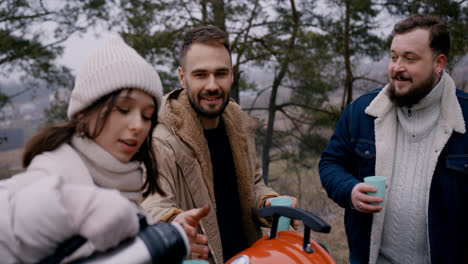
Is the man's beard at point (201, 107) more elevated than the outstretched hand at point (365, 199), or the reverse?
the man's beard at point (201, 107)

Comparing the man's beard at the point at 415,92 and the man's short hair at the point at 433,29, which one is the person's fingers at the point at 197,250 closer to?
the man's beard at the point at 415,92

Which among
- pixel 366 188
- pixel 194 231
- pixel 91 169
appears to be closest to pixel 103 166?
pixel 91 169

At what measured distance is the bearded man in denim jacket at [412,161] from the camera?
1.95 m

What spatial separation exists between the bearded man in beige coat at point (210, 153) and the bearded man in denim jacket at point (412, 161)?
609 mm

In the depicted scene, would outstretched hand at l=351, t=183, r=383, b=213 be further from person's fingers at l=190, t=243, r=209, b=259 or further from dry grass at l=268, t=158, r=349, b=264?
dry grass at l=268, t=158, r=349, b=264

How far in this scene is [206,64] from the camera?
1905 millimetres

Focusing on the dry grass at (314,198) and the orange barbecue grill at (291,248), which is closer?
the orange barbecue grill at (291,248)

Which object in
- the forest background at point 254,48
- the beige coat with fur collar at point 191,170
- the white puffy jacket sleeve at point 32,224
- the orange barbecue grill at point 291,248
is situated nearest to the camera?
the white puffy jacket sleeve at point 32,224

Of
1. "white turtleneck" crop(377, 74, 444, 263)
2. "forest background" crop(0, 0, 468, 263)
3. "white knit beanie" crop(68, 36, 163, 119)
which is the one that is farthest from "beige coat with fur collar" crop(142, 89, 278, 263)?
"forest background" crop(0, 0, 468, 263)

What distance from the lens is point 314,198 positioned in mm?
9164

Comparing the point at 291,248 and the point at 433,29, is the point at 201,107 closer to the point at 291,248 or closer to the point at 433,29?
the point at 291,248

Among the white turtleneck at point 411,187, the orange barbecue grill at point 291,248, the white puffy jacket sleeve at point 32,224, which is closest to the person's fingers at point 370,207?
the white turtleneck at point 411,187

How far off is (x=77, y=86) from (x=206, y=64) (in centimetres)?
88

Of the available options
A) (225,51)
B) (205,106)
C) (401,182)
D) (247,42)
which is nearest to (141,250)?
(205,106)
